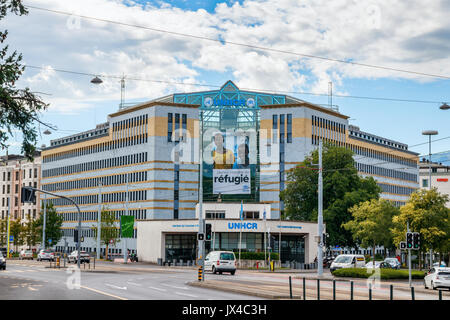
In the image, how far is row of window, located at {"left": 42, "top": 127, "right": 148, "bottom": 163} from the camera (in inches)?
4628

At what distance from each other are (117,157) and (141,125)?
980 cm

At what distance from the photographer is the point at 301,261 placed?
81938mm

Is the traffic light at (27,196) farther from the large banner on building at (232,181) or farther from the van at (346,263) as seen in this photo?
the large banner on building at (232,181)

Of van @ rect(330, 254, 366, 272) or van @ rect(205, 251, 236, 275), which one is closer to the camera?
van @ rect(205, 251, 236, 275)

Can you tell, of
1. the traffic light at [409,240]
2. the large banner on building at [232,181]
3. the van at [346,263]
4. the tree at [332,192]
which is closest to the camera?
the traffic light at [409,240]

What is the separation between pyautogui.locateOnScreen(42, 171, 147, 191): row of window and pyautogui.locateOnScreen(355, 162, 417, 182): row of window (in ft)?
126

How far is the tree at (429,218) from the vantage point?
164 feet

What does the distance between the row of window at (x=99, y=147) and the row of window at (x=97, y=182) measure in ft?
16.7

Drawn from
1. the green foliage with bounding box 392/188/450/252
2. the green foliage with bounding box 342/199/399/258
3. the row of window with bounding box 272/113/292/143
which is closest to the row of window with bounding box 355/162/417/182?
the row of window with bounding box 272/113/292/143

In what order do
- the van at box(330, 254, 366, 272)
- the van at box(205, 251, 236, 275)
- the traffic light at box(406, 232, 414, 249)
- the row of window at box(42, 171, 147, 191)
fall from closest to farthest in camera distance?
1. the traffic light at box(406, 232, 414, 249)
2. the van at box(205, 251, 236, 275)
3. the van at box(330, 254, 366, 272)
4. the row of window at box(42, 171, 147, 191)

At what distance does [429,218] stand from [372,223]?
25.5 m

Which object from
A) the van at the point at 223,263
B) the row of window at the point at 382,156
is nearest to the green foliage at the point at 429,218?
the van at the point at 223,263

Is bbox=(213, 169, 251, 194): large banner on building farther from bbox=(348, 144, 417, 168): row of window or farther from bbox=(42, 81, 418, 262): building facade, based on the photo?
bbox=(348, 144, 417, 168): row of window

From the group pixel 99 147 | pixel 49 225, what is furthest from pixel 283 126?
pixel 49 225
